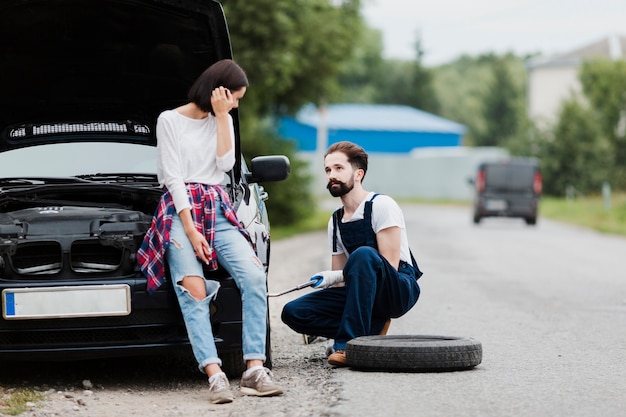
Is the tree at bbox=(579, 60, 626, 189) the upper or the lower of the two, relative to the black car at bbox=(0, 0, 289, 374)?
upper

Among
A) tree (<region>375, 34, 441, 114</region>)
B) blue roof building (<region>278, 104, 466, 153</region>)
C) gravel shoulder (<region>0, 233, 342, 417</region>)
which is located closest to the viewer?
gravel shoulder (<region>0, 233, 342, 417</region>)

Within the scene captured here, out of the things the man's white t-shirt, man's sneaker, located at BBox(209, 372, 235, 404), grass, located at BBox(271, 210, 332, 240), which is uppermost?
the man's white t-shirt

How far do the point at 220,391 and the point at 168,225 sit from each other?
0.88m

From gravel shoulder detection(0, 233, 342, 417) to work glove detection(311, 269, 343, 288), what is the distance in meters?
0.49

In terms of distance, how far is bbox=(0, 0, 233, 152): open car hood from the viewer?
664 centimetres

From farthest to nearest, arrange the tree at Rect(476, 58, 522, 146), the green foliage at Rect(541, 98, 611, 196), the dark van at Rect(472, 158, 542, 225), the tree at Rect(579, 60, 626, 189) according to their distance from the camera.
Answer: the tree at Rect(476, 58, 522, 146)
the tree at Rect(579, 60, 626, 189)
the green foliage at Rect(541, 98, 611, 196)
the dark van at Rect(472, 158, 542, 225)

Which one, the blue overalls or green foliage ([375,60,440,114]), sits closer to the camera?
the blue overalls

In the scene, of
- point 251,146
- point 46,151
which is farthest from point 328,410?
point 251,146

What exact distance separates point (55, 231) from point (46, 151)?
1371 millimetres

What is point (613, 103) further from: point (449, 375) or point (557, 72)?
point (449, 375)

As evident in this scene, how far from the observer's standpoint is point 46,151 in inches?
283

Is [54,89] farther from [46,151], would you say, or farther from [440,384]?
[440,384]

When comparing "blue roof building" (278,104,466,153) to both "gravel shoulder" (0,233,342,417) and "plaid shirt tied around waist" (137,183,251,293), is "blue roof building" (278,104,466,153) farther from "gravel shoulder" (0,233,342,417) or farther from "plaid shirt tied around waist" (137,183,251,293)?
"plaid shirt tied around waist" (137,183,251,293)

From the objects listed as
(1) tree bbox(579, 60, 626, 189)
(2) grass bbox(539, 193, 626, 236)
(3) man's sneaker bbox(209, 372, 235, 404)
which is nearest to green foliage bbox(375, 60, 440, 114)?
(1) tree bbox(579, 60, 626, 189)
